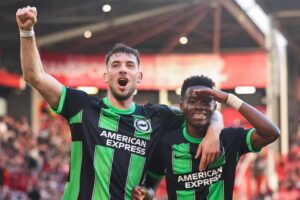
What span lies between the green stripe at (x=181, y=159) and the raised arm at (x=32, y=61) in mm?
897

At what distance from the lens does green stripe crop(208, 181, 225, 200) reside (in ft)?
14.6

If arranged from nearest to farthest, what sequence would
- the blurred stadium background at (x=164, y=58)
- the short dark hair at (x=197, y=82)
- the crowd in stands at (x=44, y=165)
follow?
the short dark hair at (x=197, y=82), the crowd in stands at (x=44, y=165), the blurred stadium background at (x=164, y=58)

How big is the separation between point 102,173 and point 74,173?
0.17 metres

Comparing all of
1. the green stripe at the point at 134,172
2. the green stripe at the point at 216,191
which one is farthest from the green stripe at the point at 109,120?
the green stripe at the point at 216,191

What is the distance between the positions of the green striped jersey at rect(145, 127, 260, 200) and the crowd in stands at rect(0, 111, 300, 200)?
997 cm

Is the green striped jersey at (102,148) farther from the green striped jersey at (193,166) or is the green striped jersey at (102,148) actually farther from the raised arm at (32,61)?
the green striped jersey at (193,166)

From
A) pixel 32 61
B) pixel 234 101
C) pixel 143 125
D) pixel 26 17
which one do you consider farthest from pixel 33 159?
pixel 26 17

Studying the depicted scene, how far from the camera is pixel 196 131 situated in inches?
179

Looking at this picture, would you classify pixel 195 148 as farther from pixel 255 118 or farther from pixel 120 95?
pixel 120 95

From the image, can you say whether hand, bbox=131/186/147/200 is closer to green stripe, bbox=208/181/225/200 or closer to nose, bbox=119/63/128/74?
green stripe, bbox=208/181/225/200

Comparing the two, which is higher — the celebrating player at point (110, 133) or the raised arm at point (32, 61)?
the raised arm at point (32, 61)

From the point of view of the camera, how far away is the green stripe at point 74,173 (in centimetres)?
421

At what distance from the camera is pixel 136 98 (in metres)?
26.4

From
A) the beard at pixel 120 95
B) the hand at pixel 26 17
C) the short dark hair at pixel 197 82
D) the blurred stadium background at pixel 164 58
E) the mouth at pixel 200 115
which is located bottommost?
the mouth at pixel 200 115
